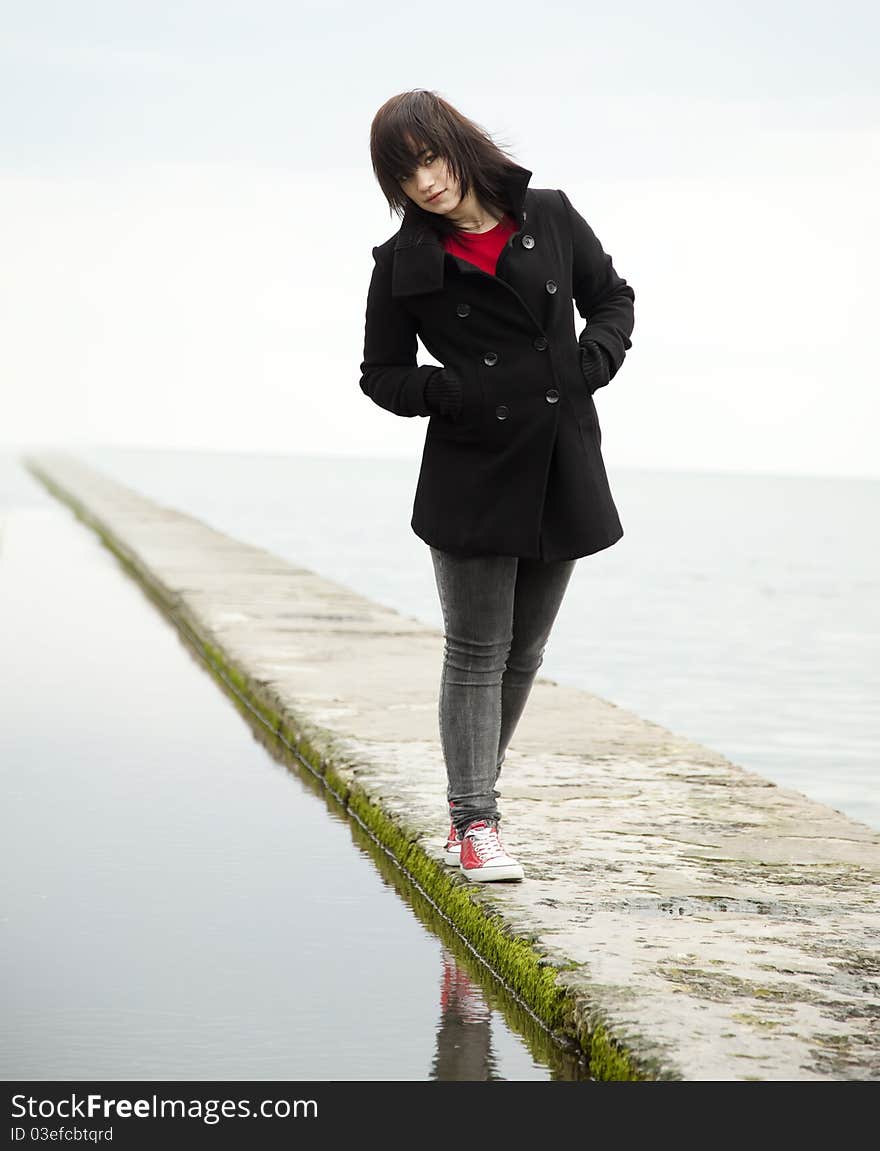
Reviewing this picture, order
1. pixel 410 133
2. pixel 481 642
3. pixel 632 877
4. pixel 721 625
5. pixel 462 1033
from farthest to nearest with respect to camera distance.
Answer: pixel 721 625, pixel 632 877, pixel 481 642, pixel 410 133, pixel 462 1033

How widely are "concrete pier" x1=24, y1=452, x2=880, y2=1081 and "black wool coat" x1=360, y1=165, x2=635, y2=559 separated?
29.2 inches

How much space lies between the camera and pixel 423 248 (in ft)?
11.0

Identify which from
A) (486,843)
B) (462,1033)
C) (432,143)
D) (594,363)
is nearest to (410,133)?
(432,143)

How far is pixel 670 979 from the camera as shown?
9.43 ft

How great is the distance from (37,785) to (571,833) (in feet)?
5.40

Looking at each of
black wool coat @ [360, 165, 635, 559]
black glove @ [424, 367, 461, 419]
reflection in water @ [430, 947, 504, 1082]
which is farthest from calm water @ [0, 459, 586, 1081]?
black glove @ [424, 367, 461, 419]

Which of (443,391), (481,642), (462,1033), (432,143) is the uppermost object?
(432,143)

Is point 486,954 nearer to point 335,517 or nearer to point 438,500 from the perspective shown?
point 438,500

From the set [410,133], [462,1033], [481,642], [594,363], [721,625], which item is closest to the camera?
[462,1033]

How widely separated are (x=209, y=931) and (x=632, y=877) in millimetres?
902

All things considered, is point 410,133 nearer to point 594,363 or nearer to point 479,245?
point 479,245

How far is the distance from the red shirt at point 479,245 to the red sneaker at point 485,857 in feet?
3.79

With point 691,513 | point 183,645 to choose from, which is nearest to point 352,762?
point 183,645

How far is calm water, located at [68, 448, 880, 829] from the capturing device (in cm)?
749
